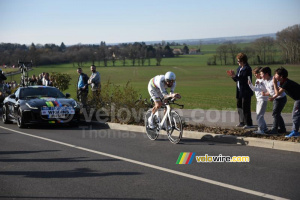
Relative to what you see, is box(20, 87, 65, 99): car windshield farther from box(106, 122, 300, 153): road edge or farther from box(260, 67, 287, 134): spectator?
box(260, 67, 287, 134): spectator

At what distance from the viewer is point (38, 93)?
51.9 ft

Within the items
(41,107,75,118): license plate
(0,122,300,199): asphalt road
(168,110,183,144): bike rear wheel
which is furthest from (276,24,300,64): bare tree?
(0,122,300,199): asphalt road

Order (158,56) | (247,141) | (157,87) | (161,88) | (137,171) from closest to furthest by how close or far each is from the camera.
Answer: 1. (137,171)
2. (247,141)
3. (161,88)
4. (157,87)
5. (158,56)

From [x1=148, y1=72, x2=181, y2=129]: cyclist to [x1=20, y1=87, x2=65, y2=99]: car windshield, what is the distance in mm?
5968

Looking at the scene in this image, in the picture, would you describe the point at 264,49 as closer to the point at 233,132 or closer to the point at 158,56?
the point at 158,56

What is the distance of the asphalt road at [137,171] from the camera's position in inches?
240

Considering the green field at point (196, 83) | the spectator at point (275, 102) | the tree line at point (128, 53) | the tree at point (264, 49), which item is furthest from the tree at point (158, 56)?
the spectator at point (275, 102)

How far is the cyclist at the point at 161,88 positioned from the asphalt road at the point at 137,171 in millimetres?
1005

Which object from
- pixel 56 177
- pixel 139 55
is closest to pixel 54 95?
pixel 56 177

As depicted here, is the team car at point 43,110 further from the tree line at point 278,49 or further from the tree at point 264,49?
the tree at point 264,49

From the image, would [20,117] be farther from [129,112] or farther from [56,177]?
[56,177]

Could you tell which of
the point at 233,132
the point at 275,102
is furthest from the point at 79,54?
the point at 275,102

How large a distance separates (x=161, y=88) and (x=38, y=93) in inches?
280

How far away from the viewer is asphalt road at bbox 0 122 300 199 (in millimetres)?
6102
